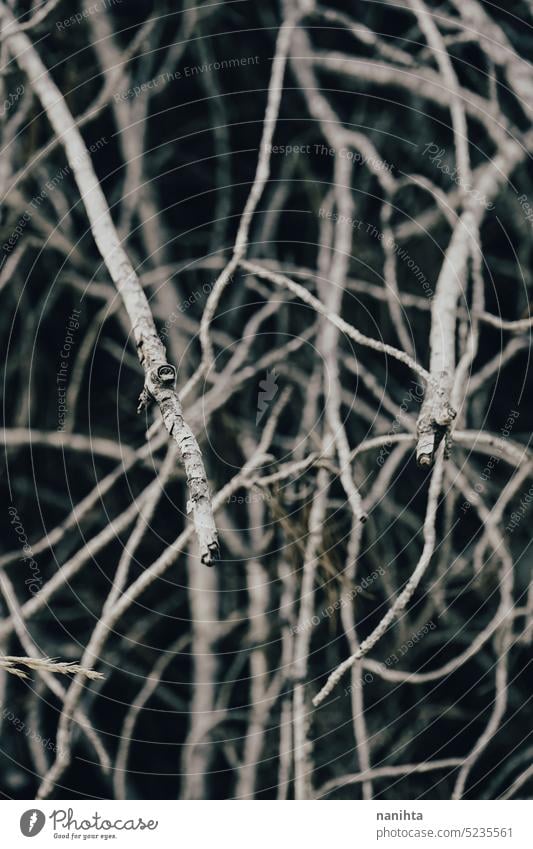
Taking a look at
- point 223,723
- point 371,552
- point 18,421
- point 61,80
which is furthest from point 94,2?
point 223,723

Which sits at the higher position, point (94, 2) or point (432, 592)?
point (94, 2)

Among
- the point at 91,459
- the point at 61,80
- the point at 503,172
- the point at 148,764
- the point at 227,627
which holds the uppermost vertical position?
the point at 61,80

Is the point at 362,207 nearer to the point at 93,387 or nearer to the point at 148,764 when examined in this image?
the point at 93,387

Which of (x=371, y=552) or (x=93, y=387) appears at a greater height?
(x=93, y=387)

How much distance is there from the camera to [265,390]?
83 cm

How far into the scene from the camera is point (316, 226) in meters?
0.87

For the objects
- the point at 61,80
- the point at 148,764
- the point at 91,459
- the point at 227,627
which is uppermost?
the point at 61,80

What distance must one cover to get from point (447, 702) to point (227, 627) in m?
0.23

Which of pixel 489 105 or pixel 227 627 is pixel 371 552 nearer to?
pixel 227 627

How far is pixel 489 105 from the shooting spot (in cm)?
81

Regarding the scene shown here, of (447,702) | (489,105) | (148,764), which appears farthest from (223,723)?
(489,105)

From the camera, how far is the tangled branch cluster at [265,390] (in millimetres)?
801

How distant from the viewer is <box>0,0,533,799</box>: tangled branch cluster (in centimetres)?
80

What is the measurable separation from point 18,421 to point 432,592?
1.50 ft
